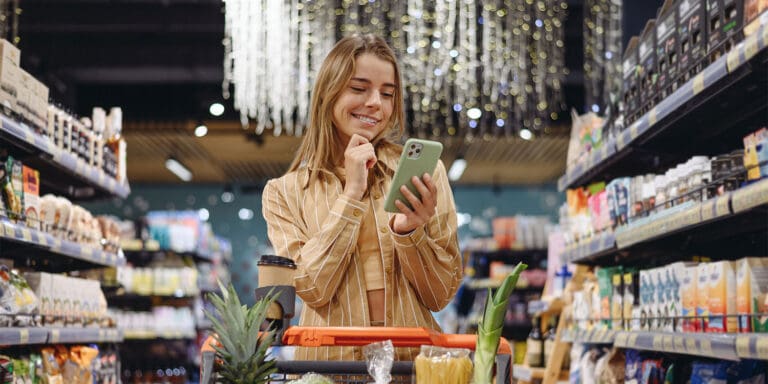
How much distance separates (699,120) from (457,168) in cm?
995

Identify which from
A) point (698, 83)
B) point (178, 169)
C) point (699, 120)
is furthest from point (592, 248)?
point (178, 169)

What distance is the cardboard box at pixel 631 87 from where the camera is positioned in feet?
10.8

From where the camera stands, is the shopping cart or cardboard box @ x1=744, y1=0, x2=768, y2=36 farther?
cardboard box @ x1=744, y1=0, x2=768, y2=36

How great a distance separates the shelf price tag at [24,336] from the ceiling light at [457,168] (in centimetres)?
960

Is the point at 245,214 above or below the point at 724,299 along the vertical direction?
above

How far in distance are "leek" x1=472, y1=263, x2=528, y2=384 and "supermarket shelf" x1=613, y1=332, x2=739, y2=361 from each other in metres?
1.08

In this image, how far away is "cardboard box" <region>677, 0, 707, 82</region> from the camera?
2631 mm

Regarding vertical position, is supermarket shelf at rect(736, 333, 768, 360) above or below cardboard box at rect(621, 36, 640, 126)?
below

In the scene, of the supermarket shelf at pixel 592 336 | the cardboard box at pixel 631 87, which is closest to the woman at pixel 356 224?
the cardboard box at pixel 631 87

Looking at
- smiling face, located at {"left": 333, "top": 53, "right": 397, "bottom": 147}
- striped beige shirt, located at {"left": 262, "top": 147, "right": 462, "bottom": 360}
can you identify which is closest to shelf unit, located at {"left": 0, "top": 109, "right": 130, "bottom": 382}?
striped beige shirt, located at {"left": 262, "top": 147, "right": 462, "bottom": 360}

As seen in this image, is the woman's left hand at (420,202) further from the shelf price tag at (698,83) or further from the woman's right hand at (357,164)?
the shelf price tag at (698,83)

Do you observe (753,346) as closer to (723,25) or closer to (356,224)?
(723,25)

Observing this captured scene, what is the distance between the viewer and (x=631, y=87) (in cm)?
339

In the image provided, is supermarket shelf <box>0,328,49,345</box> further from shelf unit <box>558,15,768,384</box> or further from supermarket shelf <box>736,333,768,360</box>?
supermarket shelf <box>736,333,768,360</box>
